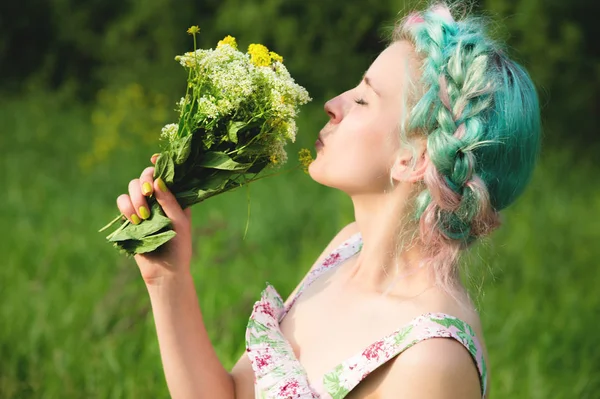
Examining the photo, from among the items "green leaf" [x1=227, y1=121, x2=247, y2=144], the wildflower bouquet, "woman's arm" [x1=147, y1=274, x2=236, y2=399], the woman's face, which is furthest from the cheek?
"woman's arm" [x1=147, y1=274, x2=236, y2=399]

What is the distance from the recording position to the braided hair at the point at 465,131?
1761 millimetres

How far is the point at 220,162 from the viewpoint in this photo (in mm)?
1790

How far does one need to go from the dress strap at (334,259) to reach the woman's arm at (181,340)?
0.93ft

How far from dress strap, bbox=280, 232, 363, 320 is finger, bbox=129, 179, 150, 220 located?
1.71ft

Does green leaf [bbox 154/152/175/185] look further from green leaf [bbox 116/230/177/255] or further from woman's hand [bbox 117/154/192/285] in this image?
green leaf [bbox 116/230/177/255]

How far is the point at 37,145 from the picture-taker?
289 inches

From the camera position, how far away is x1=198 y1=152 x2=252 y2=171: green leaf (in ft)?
5.83

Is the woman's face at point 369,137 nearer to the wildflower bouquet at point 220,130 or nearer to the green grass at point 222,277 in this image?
the wildflower bouquet at point 220,130

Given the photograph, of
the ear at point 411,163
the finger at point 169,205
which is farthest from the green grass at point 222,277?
the finger at point 169,205

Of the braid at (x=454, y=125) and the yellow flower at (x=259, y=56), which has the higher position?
the yellow flower at (x=259, y=56)

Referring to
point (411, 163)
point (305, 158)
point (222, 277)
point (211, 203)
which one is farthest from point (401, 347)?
point (211, 203)

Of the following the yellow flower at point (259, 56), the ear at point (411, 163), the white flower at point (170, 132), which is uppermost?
the yellow flower at point (259, 56)

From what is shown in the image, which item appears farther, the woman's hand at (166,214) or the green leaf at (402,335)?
the woman's hand at (166,214)

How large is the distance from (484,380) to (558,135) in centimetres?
722
